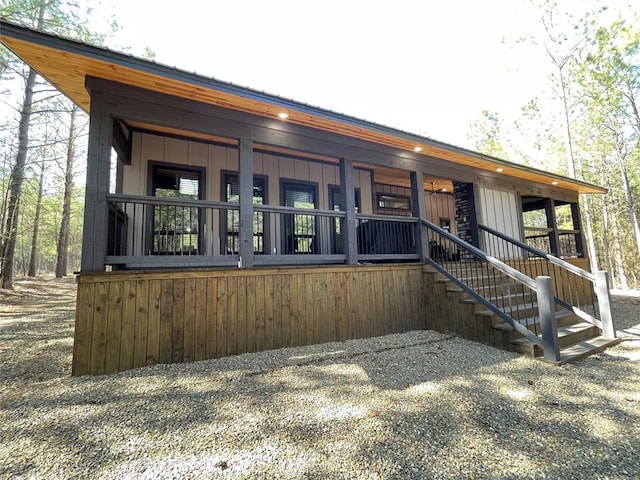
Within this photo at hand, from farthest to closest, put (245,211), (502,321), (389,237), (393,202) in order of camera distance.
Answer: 1. (393,202)
2. (389,237)
3. (245,211)
4. (502,321)

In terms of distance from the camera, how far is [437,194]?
10.4m

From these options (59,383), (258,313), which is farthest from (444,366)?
(59,383)

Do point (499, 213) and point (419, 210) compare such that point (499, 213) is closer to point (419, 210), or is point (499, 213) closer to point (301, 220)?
point (419, 210)

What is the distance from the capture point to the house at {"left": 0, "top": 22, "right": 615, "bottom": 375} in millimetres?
3389

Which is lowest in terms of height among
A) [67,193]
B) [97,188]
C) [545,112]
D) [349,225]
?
[349,225]

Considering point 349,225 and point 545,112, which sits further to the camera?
point 545,112

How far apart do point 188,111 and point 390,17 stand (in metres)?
9.08

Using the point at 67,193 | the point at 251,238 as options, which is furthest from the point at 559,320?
the point at 67,193

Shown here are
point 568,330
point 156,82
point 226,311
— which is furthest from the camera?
point 568,330

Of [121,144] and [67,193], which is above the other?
[67,193]

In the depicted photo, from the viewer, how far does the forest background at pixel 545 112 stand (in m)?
10.1

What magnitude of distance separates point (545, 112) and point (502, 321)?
625 inches

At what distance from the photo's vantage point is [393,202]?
926 cm

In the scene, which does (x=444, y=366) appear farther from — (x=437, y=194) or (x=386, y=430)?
(x=437, y=194)
